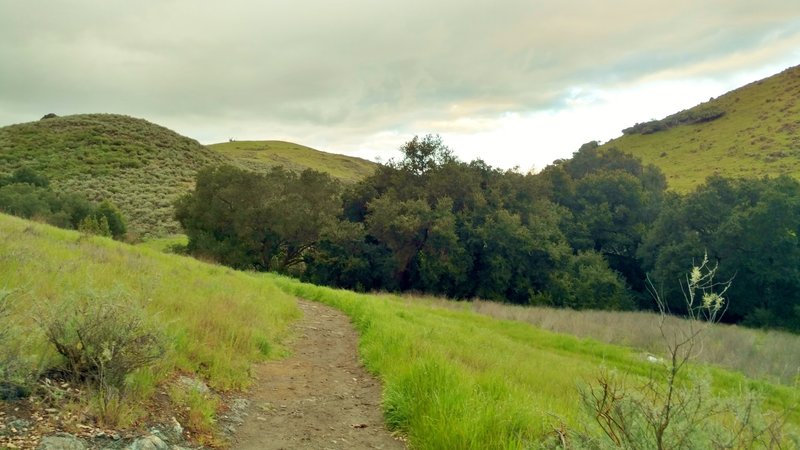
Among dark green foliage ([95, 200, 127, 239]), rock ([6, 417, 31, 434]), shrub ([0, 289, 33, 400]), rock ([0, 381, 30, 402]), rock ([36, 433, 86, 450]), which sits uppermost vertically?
dark green foliage ([95, 200, 127, 239])

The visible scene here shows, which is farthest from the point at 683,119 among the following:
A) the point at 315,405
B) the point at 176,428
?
the point at 176,428

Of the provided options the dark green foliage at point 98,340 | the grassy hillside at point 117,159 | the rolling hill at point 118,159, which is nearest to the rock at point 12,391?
the dark green foliage at point 98,340

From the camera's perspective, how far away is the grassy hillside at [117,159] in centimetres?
4244

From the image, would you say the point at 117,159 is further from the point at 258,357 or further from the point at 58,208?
the point at 258,357

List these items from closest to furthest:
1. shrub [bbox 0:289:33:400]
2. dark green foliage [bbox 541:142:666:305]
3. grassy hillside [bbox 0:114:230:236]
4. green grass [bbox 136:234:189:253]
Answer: shrub [bbox 0:289:33:400], green grass [bbox 136:234:189:253], dark green foliage [bbox 541:142:666:305], grassy hillside [bbox 0:114:230:236]

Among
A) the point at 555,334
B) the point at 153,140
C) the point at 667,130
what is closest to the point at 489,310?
the point at 555,334

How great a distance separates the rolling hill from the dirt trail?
1214 inches

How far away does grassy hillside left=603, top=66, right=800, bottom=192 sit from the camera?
192 feet

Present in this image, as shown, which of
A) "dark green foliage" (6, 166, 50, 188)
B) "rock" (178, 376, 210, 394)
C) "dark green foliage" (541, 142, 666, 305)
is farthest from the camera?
"dark green foliage" (541, 142, 666, 305)

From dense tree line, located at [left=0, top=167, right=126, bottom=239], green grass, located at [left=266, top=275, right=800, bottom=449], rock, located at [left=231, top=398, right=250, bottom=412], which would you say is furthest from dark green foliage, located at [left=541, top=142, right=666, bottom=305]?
rock, located at [left=231, top=398, right=250, bottom=412]

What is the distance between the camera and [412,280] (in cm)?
3281

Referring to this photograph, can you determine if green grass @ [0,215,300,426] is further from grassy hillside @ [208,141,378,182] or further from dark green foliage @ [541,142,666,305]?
grassy hillside @ [208,141,378,182]

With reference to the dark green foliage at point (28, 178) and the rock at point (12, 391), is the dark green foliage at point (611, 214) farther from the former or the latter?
the dark green foliage at point (28, 178)

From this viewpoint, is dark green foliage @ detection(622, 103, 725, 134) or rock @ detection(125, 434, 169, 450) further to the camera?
dark green foliage @ detection(622, 103, 725, 134)
